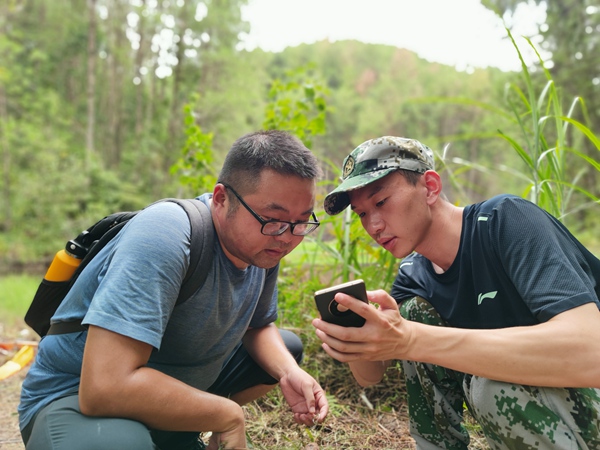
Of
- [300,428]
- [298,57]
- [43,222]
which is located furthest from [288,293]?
[298,57]

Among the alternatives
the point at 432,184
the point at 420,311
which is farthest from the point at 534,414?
the point at 432,184

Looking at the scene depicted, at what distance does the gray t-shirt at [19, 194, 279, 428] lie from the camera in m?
1.34

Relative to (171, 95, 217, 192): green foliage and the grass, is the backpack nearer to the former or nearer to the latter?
(171, 95, 217, 192): green foliage

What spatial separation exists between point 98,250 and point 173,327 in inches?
14.2

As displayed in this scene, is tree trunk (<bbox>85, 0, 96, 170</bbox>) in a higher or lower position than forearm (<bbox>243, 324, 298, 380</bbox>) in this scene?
higher

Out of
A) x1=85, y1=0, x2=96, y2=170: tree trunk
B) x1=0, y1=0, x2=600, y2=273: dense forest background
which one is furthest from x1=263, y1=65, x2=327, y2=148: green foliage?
x1=85, y1=0, x2=96, y2=170: tree trunk

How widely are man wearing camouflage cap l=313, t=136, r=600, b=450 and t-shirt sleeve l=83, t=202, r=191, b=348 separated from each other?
0.44 meters

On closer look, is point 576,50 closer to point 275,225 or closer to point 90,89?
point 275,225

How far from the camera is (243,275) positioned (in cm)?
178

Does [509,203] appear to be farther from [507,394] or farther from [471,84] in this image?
[471,84]

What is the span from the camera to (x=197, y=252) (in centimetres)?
154

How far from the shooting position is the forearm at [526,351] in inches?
51.1

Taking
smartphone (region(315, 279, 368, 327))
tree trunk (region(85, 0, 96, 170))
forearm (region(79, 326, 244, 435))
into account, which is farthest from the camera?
tree trunk (region(85, 0, 96, 170))

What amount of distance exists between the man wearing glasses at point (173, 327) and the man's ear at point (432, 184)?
0.37 m
